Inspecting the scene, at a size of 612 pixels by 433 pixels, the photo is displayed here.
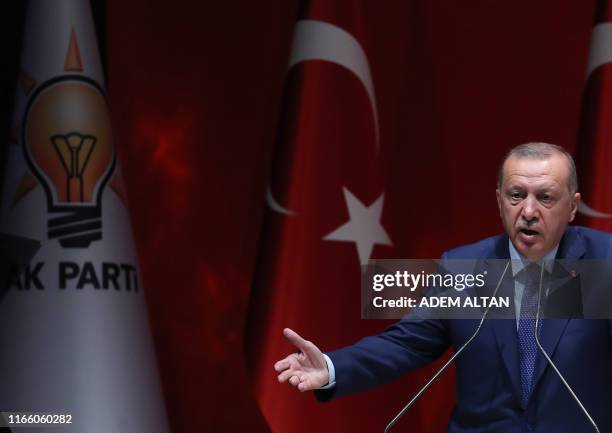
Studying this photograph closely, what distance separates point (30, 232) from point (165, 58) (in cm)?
98

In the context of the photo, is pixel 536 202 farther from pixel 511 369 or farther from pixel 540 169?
pixel 511 369

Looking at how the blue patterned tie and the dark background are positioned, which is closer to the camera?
the blue patterned tie

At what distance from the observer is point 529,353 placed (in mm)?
1907

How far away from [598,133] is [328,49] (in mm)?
926

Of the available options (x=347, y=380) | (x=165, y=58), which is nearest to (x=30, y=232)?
(x=165, y=58)

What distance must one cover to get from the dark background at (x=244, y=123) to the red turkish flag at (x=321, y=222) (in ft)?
0.84

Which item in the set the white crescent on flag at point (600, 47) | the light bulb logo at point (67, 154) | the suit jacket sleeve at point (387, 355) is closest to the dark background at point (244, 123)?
the white crescent on flag at point (600, 47)

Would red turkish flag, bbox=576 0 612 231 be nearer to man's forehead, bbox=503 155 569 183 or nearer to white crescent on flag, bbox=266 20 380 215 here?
white crescent on flag, bbox=266 20 380 215

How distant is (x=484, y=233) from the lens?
3414 millimetres

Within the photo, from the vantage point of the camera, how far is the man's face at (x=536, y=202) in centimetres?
185

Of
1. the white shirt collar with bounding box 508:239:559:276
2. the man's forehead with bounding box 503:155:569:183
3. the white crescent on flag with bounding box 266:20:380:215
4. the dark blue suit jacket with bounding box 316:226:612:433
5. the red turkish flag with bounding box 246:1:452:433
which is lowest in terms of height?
the dark blue suit jacket with bounding box 316:226:612:433

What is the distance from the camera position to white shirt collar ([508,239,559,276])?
183 cm

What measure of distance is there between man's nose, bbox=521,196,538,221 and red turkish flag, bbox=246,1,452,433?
1.25 meters

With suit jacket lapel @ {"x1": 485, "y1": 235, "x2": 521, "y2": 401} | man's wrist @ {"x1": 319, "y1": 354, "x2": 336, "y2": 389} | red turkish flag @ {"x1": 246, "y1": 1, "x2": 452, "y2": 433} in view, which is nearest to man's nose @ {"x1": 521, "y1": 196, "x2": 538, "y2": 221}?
suit jacket lapel @ {"x1": 485, "y1": 235, "x2": 521, "y2": 401}
